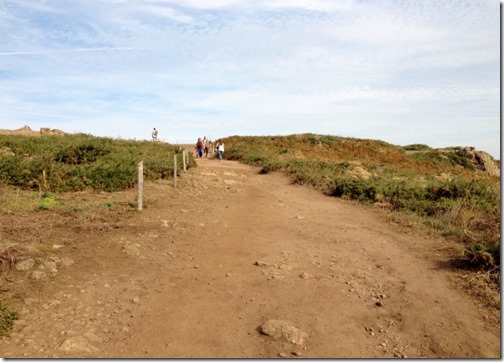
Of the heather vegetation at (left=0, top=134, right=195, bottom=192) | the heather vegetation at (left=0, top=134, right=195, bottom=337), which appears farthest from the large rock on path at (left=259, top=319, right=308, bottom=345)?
the heather vegetation at (left=0, top=134, right=195, bottom=192)

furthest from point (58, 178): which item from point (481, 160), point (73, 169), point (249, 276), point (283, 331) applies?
point (481, 160)

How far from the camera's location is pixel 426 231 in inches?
393

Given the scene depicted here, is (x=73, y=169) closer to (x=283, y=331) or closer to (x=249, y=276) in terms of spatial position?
(x=249, y=276)

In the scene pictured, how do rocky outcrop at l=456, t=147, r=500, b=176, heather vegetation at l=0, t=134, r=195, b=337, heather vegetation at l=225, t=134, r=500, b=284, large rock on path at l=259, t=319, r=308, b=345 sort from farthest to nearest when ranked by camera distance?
1. rocky outcrop at l=456, t=147, r=500, b=176
2. heather vegetation at l=0, t=134, r=195, b=337
3. heather vegetation at l=225, t=134, r=500, b=284
4. large rock on path at l=259, t=319, r=308, b=345

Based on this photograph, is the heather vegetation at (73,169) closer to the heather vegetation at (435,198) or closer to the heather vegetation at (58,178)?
the heather vegetation at (58,178)

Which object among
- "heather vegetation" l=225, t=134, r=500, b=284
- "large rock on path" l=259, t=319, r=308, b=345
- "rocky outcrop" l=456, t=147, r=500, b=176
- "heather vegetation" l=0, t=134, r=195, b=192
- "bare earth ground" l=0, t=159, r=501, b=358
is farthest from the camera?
"rocky outcrop" l=456, t=147, r=500, b=176

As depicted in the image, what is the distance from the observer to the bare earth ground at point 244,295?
16.1ft

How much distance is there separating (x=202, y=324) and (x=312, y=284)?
2075 mm

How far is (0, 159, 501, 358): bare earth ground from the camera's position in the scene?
193 inches

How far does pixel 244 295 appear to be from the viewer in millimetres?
6254

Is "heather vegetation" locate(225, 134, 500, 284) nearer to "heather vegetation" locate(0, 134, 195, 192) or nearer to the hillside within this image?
the hillside

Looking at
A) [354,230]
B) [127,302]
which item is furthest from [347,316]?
[354,230]

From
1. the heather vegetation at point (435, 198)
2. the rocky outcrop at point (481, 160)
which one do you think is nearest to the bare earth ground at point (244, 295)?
the heather vegetation at point (435, 198)

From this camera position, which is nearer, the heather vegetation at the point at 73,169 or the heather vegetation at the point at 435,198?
the heather vegetation at the point at 435,198
